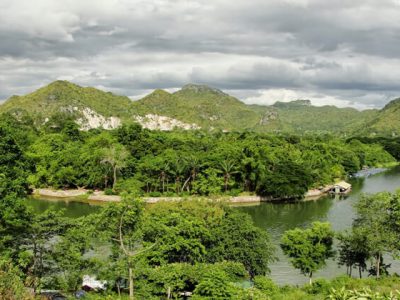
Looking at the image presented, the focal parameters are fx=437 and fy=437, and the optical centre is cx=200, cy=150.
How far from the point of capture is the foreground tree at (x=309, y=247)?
87.5 ft

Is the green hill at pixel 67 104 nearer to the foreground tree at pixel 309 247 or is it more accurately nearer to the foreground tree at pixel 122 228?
the foreground tree at pixel 309 247

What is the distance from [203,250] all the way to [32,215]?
1131 centimetres

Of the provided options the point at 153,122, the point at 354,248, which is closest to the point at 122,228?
the point at 354,248

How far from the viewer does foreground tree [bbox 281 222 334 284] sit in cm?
2667

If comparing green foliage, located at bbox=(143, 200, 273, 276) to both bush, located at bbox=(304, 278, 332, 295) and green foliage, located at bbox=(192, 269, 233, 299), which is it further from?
green foliage, located at bbox=(192, 269, 233, 299)

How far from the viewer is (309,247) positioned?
26.9m

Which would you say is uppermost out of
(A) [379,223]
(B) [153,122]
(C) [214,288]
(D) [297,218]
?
(B) [153,122]

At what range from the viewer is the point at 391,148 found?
420 ft

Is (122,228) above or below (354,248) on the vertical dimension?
above

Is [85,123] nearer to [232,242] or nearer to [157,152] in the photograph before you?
[157,152]

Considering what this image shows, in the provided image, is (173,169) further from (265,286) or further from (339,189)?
(265,286)

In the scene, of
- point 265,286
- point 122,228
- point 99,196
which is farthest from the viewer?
point 99,196

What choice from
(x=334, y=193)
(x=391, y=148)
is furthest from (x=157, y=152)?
(x=391, y=148)

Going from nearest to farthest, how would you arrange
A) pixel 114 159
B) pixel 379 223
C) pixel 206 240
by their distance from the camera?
pixel 379 223, pixel 206 240, pixel 114 159
